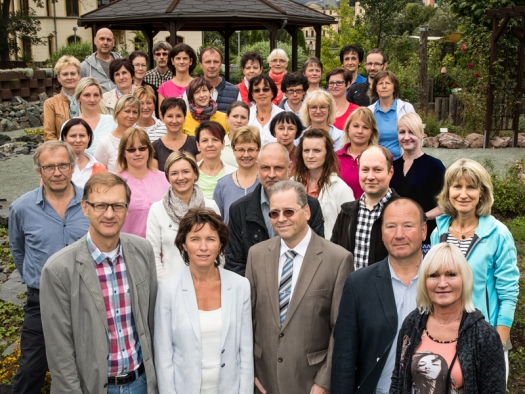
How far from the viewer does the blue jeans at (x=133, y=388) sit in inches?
144

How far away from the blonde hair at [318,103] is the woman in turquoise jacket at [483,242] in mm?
2360

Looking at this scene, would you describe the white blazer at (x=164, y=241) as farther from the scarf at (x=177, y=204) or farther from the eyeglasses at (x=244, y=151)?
the eyeglasses at (x=244, y=151)

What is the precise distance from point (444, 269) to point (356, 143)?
2.65 m

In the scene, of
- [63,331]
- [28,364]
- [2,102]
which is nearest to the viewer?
[63,331]

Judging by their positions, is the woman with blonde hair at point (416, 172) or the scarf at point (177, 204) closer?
the scarf at point (177, 204)

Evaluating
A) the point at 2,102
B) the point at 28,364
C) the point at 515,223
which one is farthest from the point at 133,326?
the point at 2,102

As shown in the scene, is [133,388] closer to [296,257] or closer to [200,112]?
[296,257]

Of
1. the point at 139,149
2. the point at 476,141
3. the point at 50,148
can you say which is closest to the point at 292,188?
the point at 50,148

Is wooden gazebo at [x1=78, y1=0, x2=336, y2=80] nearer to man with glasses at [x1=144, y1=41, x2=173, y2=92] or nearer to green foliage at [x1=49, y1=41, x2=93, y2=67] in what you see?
man with glasses at [x1=144, y1=41, x2=173, y2=92]

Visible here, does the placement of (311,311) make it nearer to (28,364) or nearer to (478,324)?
(478,324)

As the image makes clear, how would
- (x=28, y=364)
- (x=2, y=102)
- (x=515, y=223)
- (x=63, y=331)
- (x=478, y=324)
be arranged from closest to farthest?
1. (x=478, y=324)
2. (x=63, y=331)
3. (x=28, y=364)
4. (x=515, y=223)
5. (x=2, y=102)

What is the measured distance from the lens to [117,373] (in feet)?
12.0

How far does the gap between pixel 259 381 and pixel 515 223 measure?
7.06 meters

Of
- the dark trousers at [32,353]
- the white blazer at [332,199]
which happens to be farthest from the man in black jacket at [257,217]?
the dark trousers at [32,353]
